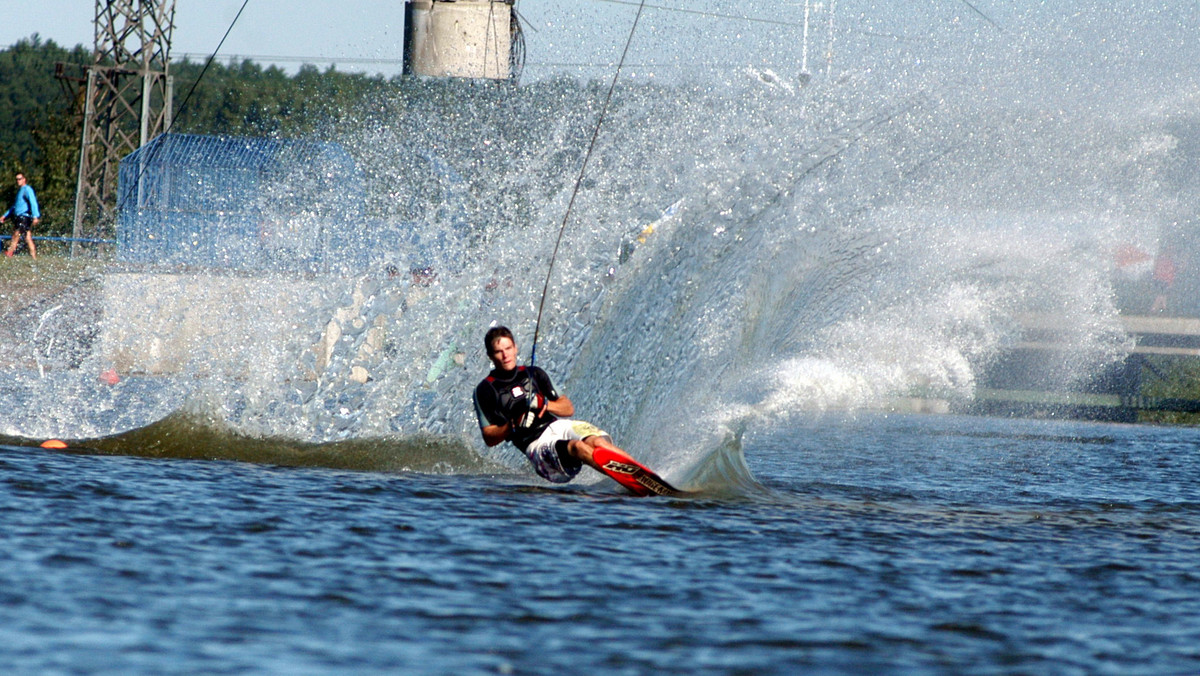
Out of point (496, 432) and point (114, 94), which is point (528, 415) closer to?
point (496, 432)

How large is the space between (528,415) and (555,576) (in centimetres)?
326

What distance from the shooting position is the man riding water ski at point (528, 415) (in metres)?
9.19

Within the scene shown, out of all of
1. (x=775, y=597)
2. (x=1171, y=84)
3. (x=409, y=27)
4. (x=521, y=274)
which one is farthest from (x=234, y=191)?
(x=775, y=597)

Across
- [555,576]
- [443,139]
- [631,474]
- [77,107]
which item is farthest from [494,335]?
[77,107]

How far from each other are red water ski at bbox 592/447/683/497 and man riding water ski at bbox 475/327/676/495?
29 cm

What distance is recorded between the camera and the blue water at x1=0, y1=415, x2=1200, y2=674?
4789 mm

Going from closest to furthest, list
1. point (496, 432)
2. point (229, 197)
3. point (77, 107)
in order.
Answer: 1. point (496, 432)
2. point (229, 197)
3. point (77, 107)

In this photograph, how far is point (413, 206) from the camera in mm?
25734

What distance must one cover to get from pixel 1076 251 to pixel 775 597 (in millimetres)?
15178

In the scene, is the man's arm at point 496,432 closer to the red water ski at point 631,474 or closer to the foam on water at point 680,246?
the red water ski at point 631,474

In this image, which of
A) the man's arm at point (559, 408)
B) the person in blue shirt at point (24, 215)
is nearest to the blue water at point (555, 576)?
the man's arm at point (559, 408)

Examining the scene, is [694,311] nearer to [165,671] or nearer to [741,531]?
[741,531]

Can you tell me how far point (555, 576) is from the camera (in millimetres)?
6078

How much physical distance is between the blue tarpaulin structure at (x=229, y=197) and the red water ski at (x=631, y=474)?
43.5ft
